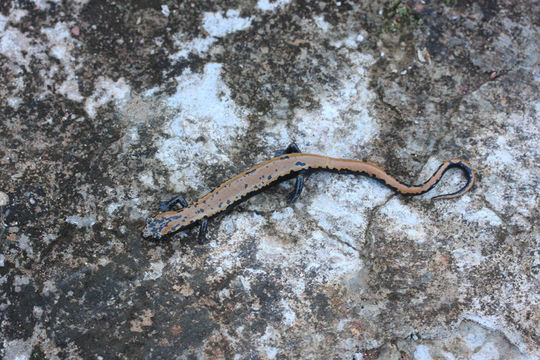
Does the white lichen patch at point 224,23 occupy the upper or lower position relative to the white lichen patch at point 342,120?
upper

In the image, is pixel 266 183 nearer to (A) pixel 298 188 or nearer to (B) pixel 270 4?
(A) pixel 298 188

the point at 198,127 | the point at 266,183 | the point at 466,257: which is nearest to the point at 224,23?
the point at 198,127

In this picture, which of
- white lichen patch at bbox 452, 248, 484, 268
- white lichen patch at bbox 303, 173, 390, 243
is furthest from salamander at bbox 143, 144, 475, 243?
white lichen patch at bbox 452, 248, 484, 268

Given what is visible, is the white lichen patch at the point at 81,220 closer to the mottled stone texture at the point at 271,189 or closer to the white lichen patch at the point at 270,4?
the mottled stone texture at the point at 271,189

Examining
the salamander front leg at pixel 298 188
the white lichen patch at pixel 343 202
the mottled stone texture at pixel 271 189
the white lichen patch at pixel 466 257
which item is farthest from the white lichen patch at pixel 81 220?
the white lichen patch at pixel 466 257

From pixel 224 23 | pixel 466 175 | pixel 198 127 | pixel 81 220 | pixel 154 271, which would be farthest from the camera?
pixel 224 23

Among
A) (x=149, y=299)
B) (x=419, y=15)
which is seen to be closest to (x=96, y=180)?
(x=149, y=299)

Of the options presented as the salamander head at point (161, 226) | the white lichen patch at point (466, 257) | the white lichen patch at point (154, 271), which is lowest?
the white lichen patch at point (466, 257)

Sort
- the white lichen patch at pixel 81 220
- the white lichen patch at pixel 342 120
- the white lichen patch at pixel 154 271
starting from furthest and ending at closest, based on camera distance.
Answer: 1. the white lichen patch at pixel 342 120
2. the white lichen patch at pixel 81 220
3. the white lichen patch at pixel 154 271
